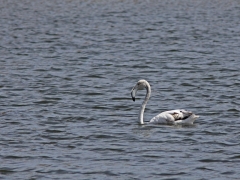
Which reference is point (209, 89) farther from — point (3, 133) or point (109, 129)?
point (3, 133)

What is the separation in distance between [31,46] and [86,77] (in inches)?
338

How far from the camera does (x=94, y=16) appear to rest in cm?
4656

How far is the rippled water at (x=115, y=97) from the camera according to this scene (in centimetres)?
1369

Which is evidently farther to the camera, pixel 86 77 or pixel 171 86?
pixel 86 77

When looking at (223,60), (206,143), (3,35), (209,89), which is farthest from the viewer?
(3,35)

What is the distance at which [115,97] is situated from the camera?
20.8 meters

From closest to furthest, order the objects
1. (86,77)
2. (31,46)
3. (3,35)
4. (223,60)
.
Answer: (86,77) → (223,60) → (31,46) → (3,35)

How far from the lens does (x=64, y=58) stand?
2897cm

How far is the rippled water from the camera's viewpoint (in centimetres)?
1369

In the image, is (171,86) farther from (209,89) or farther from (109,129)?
(109,129)

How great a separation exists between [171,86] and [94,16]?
24623 mm

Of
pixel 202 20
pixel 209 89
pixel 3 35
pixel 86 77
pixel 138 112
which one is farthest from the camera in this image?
pixel 202 20

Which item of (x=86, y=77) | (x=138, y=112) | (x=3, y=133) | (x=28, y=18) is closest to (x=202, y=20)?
(x=28, y=18)

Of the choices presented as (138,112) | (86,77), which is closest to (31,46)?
(86,77)
